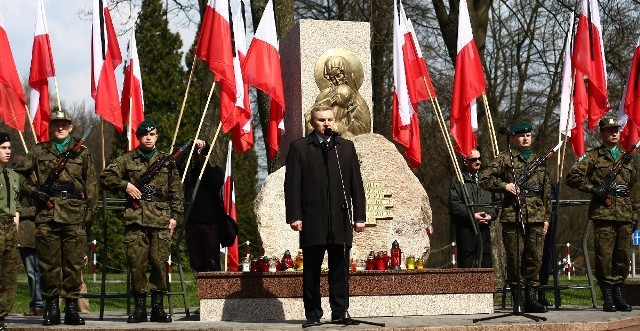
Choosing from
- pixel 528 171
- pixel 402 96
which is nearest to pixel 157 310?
pixel 528 171

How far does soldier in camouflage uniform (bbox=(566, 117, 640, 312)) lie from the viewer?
12133mm

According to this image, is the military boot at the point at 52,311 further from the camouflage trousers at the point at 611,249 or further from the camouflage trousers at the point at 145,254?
the camouflage trousers at the point at 611,249

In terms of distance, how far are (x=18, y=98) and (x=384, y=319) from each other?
517 centimetres

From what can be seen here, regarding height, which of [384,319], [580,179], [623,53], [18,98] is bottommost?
[384,319]

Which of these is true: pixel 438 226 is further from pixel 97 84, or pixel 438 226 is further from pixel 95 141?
pixel 97 84

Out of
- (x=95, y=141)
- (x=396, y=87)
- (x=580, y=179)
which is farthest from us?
(x=95, y=141)

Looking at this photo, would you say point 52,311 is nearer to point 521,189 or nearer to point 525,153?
point 521,189

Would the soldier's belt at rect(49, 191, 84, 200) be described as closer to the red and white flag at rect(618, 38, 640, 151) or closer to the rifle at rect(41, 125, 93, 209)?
the rifle at rect(41, 125, 93, 209)

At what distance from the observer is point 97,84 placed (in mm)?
13281

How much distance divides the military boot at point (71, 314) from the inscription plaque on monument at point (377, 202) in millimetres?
3754

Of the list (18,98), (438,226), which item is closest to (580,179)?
(18,98)

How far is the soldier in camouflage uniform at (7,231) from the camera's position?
1081cm

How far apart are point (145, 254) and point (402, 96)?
4.51 meters

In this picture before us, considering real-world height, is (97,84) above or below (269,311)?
above
